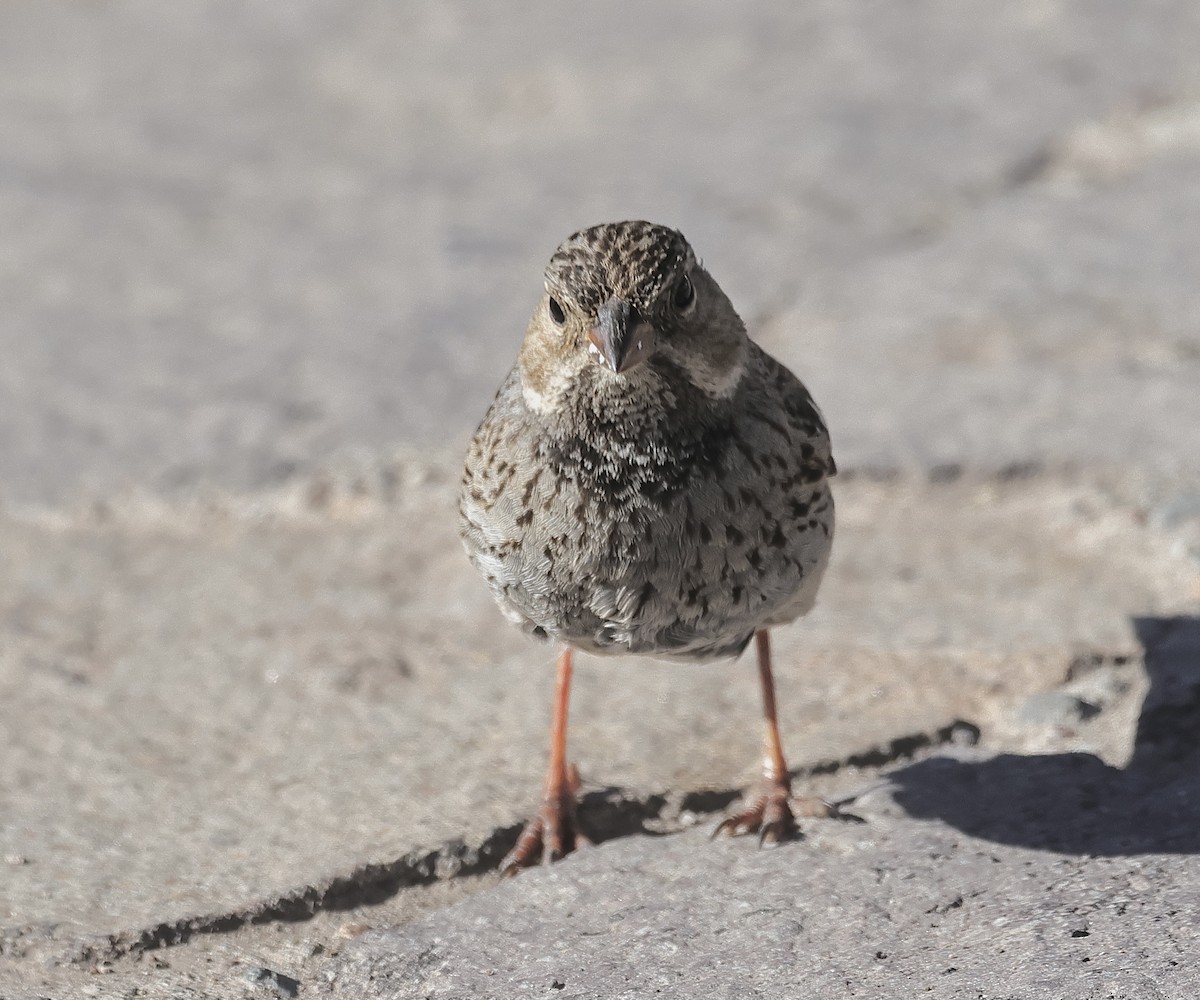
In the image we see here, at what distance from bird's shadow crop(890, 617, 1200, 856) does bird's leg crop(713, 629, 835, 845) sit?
0.74 ft

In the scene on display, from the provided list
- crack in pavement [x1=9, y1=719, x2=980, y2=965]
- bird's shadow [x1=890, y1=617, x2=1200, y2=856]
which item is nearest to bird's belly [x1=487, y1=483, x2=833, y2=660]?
crack in pavement [x1=9, y1=719, x2=980, y2=965]

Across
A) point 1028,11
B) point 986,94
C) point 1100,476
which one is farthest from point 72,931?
point 1028,11

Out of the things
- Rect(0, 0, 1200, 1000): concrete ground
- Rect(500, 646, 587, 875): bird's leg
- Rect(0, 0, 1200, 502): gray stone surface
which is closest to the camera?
Rect(0, 0, 1200, 1000): concrete ground

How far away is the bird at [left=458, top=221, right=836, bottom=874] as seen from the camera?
3.63m

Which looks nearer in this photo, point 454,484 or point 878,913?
point 878,913

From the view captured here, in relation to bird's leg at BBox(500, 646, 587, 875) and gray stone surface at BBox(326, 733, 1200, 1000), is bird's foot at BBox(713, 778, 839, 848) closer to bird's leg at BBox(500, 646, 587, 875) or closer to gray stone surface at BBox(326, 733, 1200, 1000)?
gray stone surface at BBox(326, 733, 1200, 1000)

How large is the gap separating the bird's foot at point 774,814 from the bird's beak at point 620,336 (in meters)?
0.95

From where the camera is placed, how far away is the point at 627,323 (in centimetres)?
358

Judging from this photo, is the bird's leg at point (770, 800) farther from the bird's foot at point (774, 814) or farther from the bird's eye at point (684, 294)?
the bird's eye at point (684, 294)

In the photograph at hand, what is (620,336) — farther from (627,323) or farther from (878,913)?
(878,913)

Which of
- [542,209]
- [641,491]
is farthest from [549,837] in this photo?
[542,209]

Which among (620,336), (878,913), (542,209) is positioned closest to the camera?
(878,913)

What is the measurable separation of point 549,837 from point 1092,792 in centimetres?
111

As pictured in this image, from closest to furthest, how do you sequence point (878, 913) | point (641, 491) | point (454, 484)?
point (878, 913), point (641, 491), point (454, 484)
